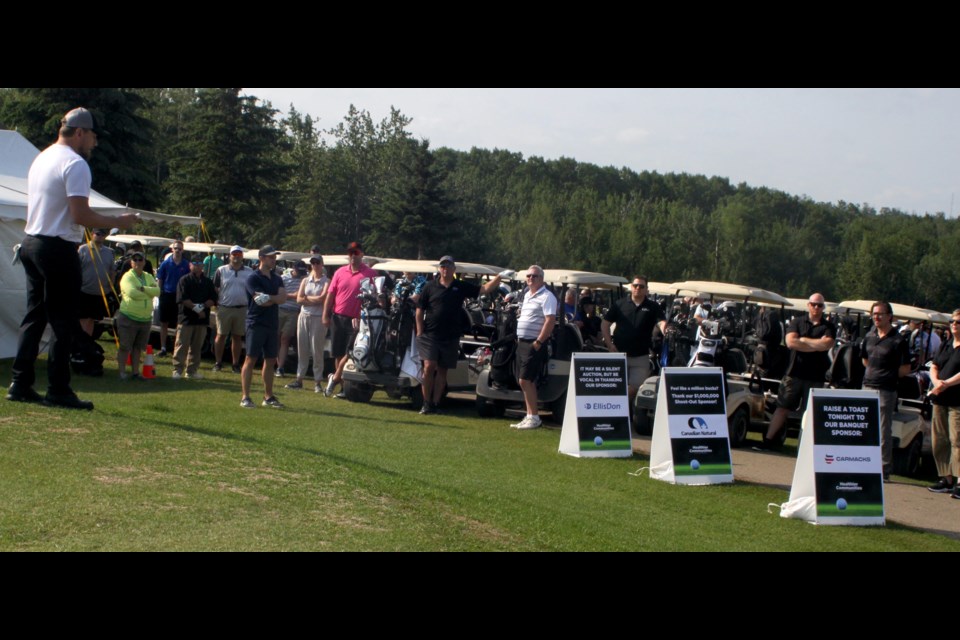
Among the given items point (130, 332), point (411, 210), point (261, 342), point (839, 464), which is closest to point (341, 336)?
point (130, 332)

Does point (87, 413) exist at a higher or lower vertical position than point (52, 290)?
lower

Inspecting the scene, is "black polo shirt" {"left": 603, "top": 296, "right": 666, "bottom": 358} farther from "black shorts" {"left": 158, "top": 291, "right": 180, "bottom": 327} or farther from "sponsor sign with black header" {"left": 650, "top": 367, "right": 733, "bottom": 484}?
"black shorts" {"left": 158, "top": 291, "right": 180, "bottom": 327}

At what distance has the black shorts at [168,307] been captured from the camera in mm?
16094

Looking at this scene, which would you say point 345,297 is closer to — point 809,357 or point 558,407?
point 558,407

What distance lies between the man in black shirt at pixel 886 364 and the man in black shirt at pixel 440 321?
16.3 ft

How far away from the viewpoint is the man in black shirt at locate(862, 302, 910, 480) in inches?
457

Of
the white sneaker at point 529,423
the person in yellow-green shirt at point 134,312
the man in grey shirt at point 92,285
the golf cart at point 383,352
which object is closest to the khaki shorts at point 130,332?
the person in yellow-green shirt at point 134,312

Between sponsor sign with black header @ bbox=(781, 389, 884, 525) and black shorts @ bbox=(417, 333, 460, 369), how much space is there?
5567mm

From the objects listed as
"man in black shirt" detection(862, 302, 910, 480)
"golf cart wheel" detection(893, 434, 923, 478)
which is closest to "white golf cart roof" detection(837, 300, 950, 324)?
"golf cart wheel" detection(893, 434, 923, 478)

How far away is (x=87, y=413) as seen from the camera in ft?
24.3

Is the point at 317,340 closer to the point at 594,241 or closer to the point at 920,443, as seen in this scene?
the point at 920,443

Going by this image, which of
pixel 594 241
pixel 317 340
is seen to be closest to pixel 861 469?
pixel 317 340

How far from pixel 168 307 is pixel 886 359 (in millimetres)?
11477

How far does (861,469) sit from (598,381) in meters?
3.33
